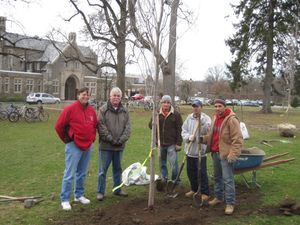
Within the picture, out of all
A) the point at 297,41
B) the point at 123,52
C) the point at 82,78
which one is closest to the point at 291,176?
the point at 123,52

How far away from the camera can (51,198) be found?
6.65 metres

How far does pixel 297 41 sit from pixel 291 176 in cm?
3171

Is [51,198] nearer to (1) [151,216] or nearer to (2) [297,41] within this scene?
(1) [151,216]

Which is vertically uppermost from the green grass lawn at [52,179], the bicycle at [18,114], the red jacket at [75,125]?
the red jacket at [75,125]

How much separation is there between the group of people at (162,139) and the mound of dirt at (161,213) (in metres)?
0.25

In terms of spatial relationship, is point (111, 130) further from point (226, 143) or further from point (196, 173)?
point (226, 143)

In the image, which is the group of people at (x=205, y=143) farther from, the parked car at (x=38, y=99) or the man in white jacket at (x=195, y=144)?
the parked car at (x=38, y=99)

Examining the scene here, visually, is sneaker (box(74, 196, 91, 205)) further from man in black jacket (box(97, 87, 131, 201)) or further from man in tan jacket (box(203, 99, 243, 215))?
man in tan jacket (box(203, 99, 243, 215))

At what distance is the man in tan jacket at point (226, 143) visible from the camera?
5.62 metres

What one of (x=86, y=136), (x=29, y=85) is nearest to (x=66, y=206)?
(x=86, y=136)

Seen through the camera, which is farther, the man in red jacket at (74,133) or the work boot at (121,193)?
the work boot at (121,193)

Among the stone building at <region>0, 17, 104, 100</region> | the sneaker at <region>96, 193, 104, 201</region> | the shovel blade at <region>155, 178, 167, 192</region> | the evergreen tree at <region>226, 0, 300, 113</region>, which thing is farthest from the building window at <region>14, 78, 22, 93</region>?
the sneaker at <region>96, 193, 104, 201</region>

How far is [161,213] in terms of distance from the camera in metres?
5.79

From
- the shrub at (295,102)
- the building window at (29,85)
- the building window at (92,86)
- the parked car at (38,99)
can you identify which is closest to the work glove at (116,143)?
the parked car at (38,99)
